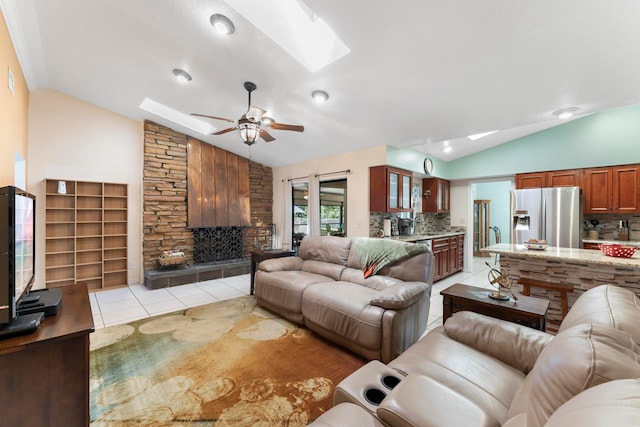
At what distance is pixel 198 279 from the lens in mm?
4930

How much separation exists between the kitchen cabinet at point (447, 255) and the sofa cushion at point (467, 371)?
3.34 m

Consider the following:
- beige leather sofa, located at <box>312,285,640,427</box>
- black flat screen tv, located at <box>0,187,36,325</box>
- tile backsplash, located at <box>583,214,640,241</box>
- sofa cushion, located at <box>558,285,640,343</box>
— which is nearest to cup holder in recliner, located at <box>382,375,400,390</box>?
beige leather sofa, located at <box>312,285,640,427</box>

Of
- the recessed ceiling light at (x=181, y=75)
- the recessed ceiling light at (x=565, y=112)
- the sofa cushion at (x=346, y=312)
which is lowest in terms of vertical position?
the sofa cushion at (x=346, y=312)

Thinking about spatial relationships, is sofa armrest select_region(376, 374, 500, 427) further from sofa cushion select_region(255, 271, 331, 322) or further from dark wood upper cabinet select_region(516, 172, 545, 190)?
dark wood upper cabinet select_region(516, 172, 545, 190)

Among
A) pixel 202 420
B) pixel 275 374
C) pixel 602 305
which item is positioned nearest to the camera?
pixel 602 305

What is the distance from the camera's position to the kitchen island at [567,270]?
2.44m

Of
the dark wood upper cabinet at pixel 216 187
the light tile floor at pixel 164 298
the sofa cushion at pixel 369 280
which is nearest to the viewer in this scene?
the sofa cushion at pixel 369 280

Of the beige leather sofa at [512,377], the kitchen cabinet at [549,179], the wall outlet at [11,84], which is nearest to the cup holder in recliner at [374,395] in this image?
the beige leather sofa at [512,377]

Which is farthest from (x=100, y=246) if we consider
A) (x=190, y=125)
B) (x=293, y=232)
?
(x=293, y=232)

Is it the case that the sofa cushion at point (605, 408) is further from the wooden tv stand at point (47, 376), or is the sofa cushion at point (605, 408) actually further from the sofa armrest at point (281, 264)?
the sofa armrest at point (281, 264)

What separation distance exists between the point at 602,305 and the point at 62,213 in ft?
20.7

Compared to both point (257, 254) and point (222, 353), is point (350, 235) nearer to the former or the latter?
point (257, 254)

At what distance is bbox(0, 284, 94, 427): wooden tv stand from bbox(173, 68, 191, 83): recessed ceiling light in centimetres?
292

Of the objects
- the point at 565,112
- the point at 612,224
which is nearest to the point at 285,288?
the point at 565,112
